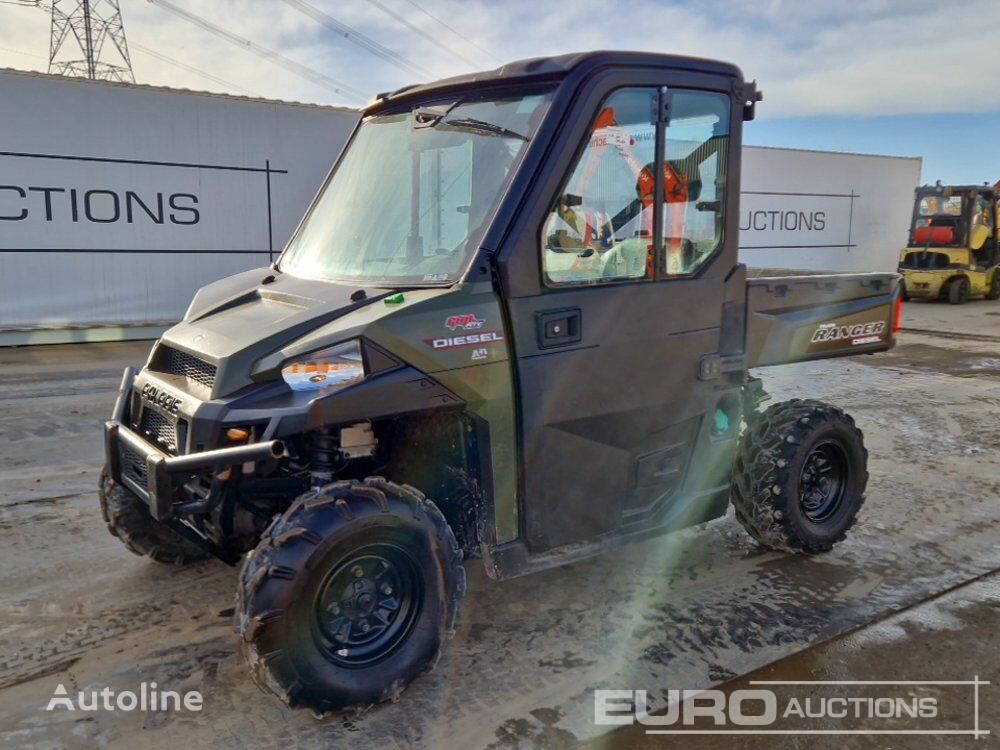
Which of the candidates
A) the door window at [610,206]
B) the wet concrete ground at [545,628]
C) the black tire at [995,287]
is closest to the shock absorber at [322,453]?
the wet concrete ground at [545,628]

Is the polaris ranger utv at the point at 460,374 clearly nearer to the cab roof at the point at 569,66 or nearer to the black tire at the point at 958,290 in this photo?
the cab roof at the point at 569,66

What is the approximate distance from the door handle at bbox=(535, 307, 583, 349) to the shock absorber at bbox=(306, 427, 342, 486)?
889mm

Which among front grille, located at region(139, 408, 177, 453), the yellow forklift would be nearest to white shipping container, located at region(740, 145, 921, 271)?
the yellow forklift

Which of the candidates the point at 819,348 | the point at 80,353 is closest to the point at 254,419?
the point at 819,348

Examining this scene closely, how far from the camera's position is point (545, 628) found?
142 inches

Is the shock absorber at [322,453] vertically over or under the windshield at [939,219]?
under

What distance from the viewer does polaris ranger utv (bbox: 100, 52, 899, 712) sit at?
9.32 feet

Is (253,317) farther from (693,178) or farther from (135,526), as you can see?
(693,178)

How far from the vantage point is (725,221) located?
3.75 m

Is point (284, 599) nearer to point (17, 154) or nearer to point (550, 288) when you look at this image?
point (550, 288)

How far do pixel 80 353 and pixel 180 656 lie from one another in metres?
8.96

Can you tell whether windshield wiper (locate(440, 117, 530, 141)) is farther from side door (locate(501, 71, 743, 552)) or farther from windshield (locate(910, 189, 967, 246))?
windshield (locate(910, 189, 967, 246))

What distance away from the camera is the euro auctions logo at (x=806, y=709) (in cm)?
296

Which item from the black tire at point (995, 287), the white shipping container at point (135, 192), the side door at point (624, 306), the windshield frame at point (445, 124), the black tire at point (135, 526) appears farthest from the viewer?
the black tire at point (995, 287)
